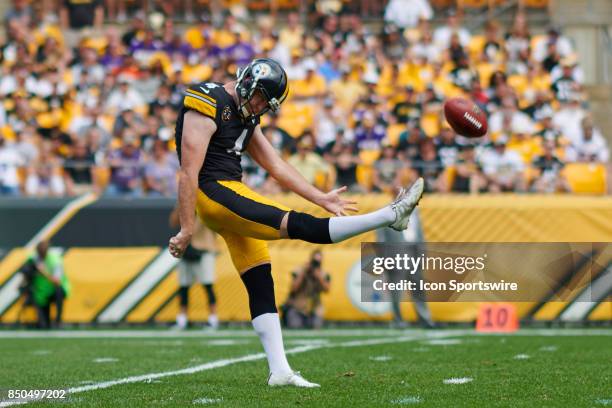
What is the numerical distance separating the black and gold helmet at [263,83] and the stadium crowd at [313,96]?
25.4 ft

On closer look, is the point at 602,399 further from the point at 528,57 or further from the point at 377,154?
the point at 528,57

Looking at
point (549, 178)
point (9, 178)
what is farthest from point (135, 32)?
point (549, 178)

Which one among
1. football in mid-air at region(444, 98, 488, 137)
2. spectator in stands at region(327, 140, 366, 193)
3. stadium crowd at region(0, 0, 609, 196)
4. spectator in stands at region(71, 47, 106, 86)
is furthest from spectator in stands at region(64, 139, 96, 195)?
football in mid-air at region(444, 98, 488, 137)

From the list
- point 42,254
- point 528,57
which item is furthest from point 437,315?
point 528,57

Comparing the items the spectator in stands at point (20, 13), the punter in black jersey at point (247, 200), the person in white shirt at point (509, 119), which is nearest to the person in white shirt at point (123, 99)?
the spectator in stands at point (20, 13)

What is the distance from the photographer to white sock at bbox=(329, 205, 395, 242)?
6297 millimetres

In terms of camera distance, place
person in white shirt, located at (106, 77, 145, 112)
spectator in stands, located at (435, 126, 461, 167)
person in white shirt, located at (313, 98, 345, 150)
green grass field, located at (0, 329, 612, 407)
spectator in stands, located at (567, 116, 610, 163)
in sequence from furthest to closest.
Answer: person in white shirt, located at (106, 77, 145, 112) → person in white shirt, located at (313, 98, 345, 150) → spectator in stands, located at (567, 116, 610, 163) → spectator in stands, located at (435, 126, 461, 167) → green grass field, located at (0, 329, 612, 407)

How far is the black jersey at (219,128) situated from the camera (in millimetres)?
6648

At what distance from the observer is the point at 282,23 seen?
21.3 metres

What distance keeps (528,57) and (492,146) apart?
3645 millimetres

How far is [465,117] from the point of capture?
294 inches

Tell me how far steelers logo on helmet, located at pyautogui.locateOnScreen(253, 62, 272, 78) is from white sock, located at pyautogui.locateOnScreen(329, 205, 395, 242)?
937mm

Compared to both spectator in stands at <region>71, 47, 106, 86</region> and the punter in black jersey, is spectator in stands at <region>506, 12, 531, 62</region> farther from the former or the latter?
the punter in black jersey

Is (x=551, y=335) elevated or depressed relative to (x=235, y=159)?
depressed
